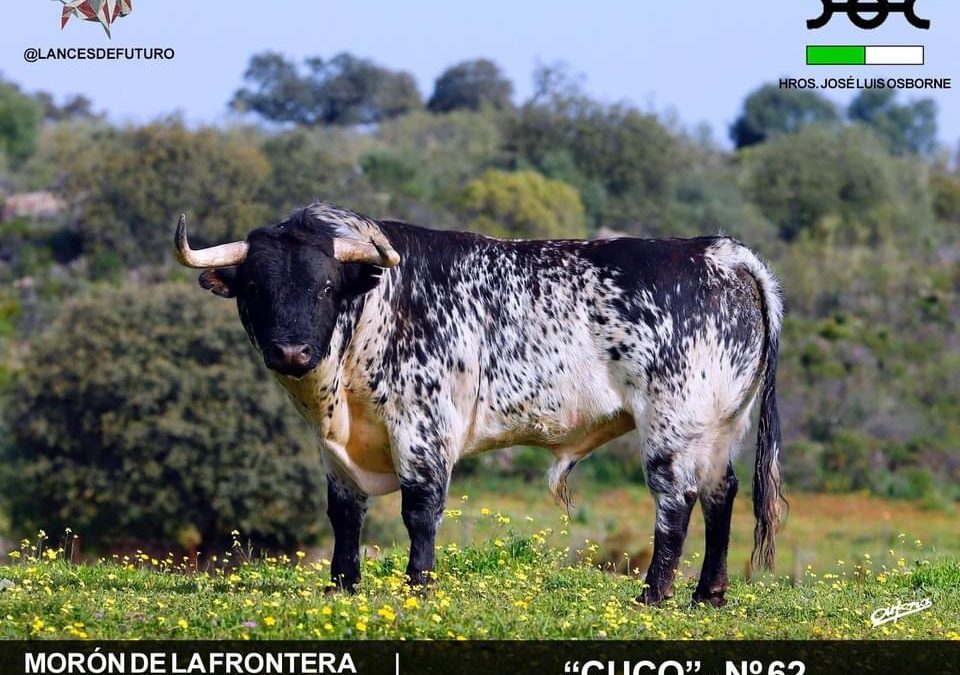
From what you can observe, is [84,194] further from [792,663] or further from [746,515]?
[792,663]

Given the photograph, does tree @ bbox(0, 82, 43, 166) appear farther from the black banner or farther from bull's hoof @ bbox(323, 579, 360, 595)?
the black banner

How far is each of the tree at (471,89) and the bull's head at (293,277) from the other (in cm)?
11250

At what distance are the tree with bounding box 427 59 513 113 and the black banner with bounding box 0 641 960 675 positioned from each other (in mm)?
114469

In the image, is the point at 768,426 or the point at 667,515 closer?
the point at 667,515

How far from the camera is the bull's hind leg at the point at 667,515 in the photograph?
37.1 ft

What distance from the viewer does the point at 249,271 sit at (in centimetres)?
→ 1086

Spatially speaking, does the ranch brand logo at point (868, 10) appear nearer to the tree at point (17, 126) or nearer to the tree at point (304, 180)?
the tree at point (304, 180)

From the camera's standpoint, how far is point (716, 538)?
460 inches

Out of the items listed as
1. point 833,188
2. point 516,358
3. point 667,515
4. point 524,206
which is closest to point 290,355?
point 516,358

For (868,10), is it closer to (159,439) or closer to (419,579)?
(419,579)

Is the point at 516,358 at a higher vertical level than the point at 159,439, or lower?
higher

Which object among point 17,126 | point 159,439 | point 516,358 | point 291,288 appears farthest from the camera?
point 17,126

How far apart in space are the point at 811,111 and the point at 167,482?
8979 cm

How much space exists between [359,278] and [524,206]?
2230 inches
